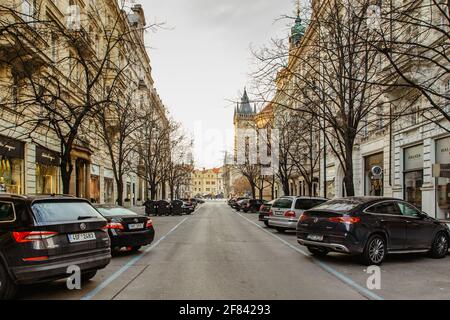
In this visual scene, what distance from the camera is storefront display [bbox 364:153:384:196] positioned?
26780 millimetres

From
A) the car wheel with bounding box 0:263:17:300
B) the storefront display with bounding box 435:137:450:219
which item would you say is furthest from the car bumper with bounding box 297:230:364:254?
the storefront display with bounding box 435:137:450:219

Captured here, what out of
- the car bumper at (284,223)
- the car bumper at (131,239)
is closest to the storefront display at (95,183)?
the car bumper at (284,223)

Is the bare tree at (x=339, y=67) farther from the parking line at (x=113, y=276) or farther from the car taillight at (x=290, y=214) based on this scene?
the parking line at (x=113, y=276)

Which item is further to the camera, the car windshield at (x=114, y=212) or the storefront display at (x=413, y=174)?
the storefront display at (x=413, y=174)

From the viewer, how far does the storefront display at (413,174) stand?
2161cm

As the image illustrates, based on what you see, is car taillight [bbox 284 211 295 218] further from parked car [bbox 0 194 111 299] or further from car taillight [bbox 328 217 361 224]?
parked car [bbox 0 194 111 299]

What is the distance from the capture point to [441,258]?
36.3 ft

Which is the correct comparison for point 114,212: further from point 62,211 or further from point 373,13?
point 373,13

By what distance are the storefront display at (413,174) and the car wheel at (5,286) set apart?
19.5 meters

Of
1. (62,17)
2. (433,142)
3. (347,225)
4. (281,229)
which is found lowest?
(281,229)

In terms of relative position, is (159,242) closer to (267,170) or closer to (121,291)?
(121,291)

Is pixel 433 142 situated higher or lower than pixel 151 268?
higher
